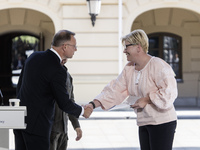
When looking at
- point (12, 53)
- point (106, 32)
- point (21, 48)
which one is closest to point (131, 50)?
point (106, 32)

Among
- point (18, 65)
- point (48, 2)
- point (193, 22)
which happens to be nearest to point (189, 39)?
point (193, 22)

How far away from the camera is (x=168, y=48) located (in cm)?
1510

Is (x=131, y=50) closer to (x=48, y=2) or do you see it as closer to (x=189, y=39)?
(x=48, y=2)

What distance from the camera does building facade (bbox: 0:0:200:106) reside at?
12484mm

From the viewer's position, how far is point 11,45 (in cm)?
1802

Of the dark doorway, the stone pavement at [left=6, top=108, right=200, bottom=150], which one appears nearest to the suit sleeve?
the stone pavement at [left=6, top=108, right=200, bottom=150]

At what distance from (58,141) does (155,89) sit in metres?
1.13

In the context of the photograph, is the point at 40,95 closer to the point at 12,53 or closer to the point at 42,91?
the point at 42,91

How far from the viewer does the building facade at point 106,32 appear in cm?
1248

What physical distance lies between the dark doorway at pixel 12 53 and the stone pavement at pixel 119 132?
634cm

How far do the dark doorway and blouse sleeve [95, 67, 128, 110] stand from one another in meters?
13.3

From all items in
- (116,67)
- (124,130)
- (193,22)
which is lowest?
(124,130)

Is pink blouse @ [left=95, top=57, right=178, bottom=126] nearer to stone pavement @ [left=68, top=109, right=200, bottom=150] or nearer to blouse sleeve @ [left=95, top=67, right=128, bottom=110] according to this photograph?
blouse sleeve @ [left=95, top=67, right=128, bottom=110]

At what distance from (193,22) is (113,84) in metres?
11.1
